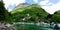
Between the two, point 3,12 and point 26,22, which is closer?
point 3,12

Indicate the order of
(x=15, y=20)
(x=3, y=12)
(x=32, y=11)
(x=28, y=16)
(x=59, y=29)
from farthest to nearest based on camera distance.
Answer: (x=32, y=11), (x=28, y=16), (x=15, y=20), (x=59, y=29), (x=3, y=12)

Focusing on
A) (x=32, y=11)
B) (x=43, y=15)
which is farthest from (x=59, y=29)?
(x=32, y=11)

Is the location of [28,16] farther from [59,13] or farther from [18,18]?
[59,13]

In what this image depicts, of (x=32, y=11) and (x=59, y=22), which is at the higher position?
(x=32, y=11)

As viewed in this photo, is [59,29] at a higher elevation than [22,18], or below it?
below

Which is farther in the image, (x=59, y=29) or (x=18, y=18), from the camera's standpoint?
(x=18, y=18)

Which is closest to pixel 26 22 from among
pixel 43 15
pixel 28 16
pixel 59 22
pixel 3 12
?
pixel 28 16

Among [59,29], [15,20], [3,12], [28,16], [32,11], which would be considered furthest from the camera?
[32,11]

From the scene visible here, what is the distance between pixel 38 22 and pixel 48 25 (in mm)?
1141

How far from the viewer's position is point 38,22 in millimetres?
20891

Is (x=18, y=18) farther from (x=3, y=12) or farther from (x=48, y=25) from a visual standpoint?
(x=3, y=12)

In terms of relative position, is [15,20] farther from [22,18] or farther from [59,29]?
[59,29]

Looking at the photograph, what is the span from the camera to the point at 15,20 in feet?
64.1

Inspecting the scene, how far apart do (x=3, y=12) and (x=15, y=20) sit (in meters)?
4.43
